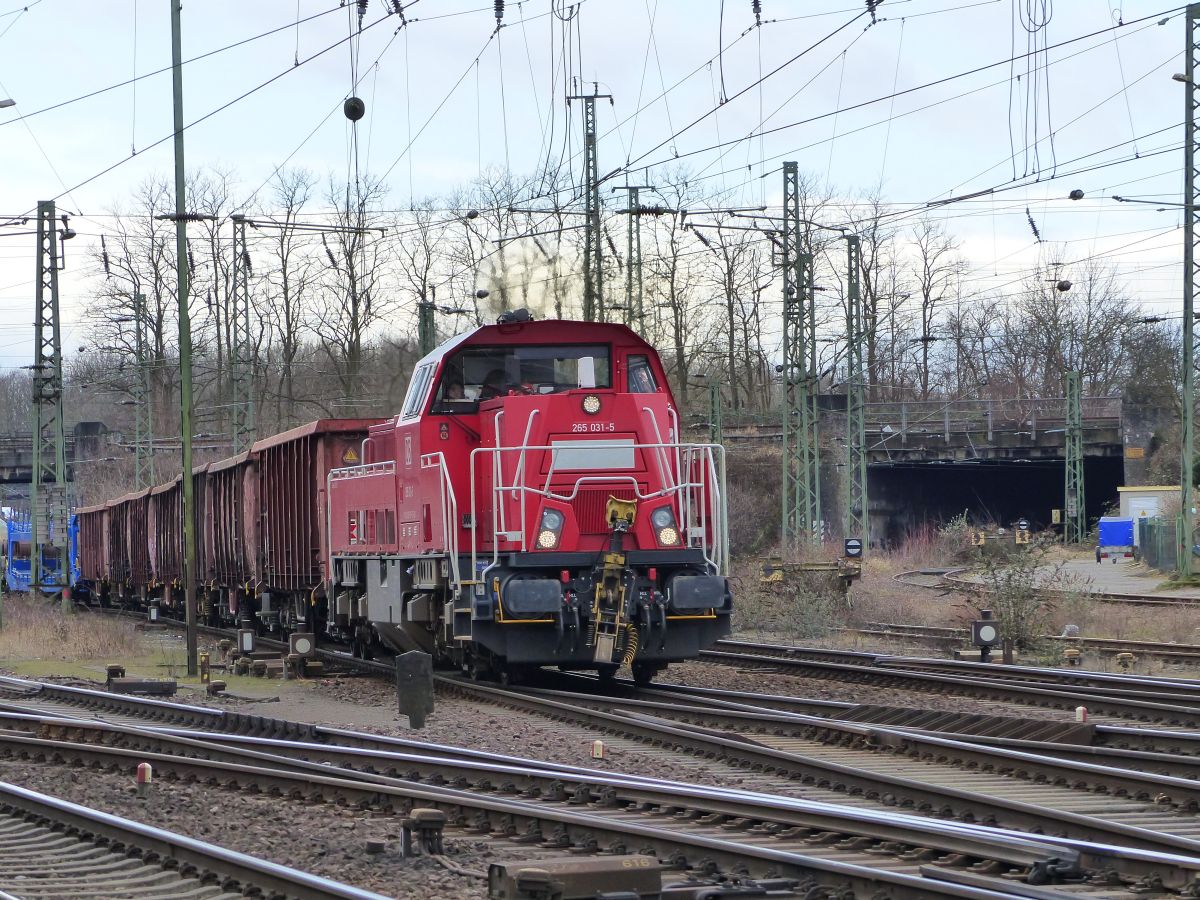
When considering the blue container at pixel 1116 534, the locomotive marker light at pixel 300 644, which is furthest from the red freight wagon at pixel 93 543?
the blue container at pixel 1116 534

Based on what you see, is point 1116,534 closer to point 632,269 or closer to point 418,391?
point 632,269

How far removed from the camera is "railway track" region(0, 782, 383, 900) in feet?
21.1

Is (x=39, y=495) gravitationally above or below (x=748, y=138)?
below

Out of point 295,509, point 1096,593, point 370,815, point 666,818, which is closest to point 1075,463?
point 1096,593

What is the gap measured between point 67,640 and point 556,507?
12.7 metres

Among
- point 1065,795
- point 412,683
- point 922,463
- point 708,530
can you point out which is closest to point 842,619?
point 708,530

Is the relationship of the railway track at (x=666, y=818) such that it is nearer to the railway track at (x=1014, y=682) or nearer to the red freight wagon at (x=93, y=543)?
the railway track at (x=1014, y=682)

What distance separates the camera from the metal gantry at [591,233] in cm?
2894

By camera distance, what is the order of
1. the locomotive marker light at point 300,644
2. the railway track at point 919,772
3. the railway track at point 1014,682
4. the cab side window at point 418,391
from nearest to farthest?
the railway track at point 919,772 → the railway track at point 1014,682 → the cab side window at point 418,391 → the locomotive marker light at point 300,644

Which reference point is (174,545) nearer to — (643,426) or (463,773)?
(643,426)

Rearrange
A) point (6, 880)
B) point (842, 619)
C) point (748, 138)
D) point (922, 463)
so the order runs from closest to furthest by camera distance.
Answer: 1. point (6, 880)
2. point (748, 138)
3. point (842, 619)
4. point (922, 463)

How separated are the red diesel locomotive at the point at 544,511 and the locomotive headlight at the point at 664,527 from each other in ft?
0.04

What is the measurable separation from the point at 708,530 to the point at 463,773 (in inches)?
232

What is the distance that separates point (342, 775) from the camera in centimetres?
959
